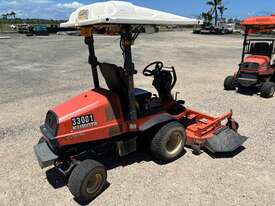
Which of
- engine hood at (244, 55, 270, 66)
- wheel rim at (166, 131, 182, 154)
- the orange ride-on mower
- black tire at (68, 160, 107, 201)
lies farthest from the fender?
engine hood at (244, 55, 270, 66)

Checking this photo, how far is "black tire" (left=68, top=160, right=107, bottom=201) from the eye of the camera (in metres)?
3.78

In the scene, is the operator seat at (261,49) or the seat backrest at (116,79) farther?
the operator seat at (261,49)

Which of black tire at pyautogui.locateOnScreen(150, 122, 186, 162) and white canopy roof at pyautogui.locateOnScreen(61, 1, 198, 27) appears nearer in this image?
white canopy roof at pyautogui.locateOnScreen(61, 1, 198, 27)

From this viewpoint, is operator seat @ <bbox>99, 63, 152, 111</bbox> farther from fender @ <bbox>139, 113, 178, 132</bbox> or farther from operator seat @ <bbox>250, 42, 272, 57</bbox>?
operator seat @ <bbox>250, 42, 272, 57</bbox>

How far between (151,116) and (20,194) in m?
2.33

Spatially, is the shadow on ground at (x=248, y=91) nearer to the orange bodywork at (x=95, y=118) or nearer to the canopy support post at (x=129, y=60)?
the orange bodywork at (x=95, y=118)

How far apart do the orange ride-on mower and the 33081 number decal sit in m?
6.00

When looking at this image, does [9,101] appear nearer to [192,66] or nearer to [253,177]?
[253,177]

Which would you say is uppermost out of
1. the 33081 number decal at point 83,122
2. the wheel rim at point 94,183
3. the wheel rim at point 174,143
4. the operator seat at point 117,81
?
the operator seat at point 117,81

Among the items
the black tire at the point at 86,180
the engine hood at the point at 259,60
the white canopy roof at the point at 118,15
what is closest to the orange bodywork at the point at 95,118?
the black tire at the point at 86,180

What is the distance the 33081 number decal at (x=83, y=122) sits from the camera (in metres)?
4.05

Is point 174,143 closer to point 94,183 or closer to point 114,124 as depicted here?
point 114,124

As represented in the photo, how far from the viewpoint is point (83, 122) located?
13.5 ft

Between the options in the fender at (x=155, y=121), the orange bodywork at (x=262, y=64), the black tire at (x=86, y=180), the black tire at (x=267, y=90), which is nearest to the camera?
the black tire at (x=86, y=180)
